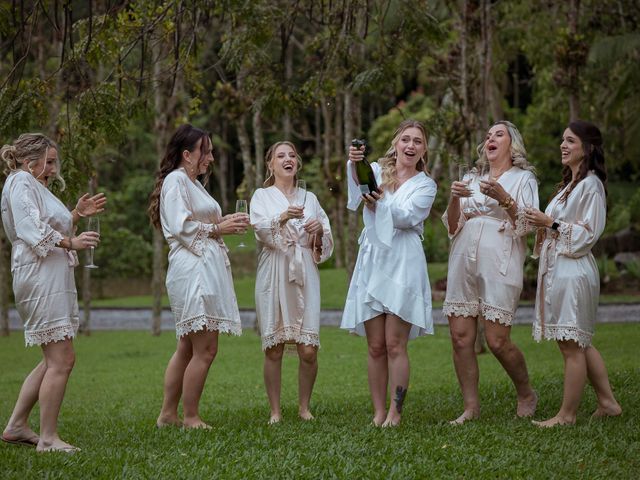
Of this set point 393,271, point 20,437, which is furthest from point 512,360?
point 20,437

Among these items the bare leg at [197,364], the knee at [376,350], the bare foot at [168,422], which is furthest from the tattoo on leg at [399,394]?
the bare foot at [168,422]

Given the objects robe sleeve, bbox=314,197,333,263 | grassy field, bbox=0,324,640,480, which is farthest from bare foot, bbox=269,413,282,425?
robe sleeve, bbox=314,197,333,263

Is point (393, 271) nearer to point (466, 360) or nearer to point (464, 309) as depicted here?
point (464, 309)

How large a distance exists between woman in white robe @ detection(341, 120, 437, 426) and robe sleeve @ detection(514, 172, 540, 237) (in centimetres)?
66

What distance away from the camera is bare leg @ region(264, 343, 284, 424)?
26.4 ft

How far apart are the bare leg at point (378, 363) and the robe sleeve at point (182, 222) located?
1431 mm

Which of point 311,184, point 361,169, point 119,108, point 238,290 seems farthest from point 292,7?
point 311,184

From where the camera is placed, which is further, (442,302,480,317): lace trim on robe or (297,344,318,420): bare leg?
(297,344,318,420): bare leg

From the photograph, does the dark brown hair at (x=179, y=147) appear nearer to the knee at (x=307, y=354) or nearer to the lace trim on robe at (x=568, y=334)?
the knee at (x=307, y=354)

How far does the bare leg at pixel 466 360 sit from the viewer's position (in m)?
7.78

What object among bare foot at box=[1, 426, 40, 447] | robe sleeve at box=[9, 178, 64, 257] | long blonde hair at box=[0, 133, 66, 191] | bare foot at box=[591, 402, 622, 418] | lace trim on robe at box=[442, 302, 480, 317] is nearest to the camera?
robe sleeve at box=[9, 178, 64, 257]

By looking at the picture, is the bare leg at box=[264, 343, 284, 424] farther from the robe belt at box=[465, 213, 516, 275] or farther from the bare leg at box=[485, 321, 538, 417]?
the robe belt at box=[465, 213, 516, 275]

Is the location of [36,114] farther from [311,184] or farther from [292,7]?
[311,184]

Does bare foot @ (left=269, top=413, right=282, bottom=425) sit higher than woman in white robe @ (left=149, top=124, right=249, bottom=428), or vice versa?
woman in white robe @ (left=149, top=124, right=249, bottom=428)
